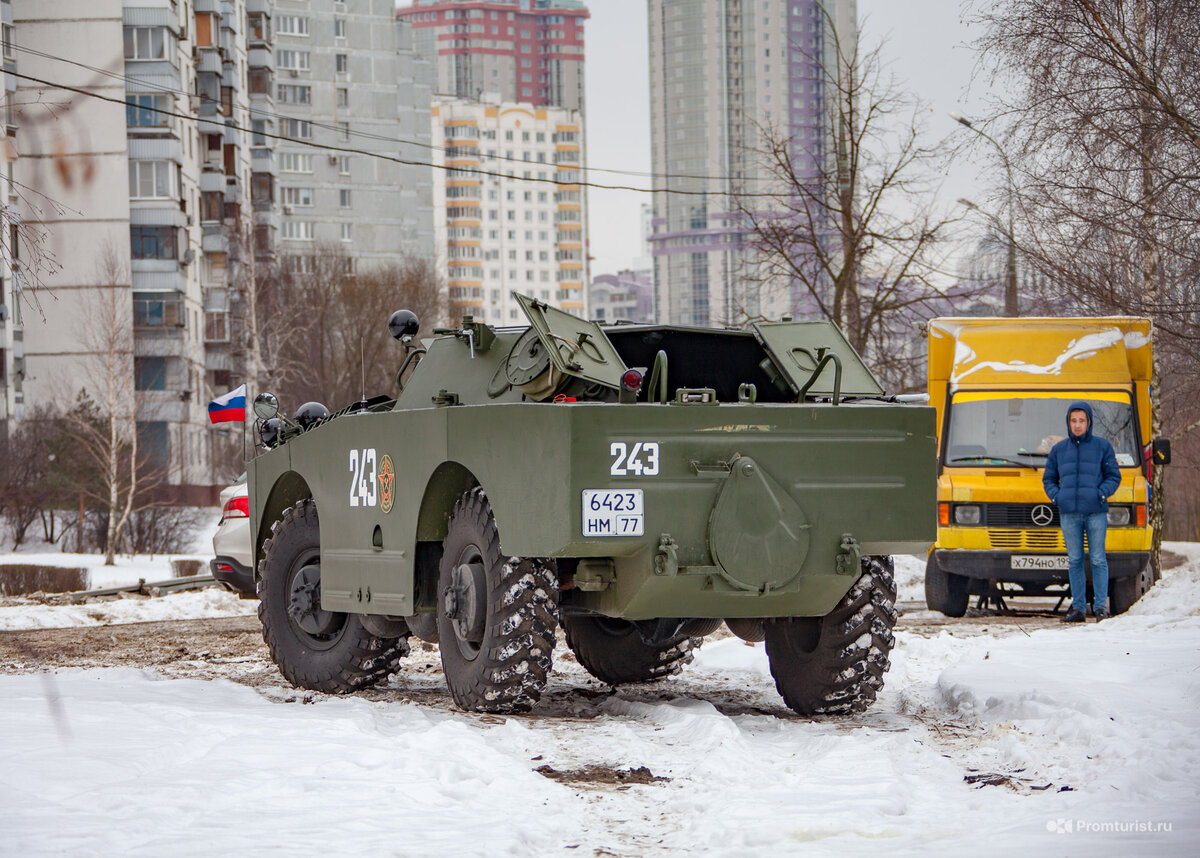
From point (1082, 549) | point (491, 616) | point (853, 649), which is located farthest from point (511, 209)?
point (491, 616)

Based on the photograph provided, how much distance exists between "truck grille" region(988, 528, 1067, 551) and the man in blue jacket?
1.32m

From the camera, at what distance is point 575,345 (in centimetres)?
796

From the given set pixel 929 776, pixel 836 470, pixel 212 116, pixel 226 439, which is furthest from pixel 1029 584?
pixel 212 116

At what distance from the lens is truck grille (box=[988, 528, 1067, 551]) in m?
A: 15.1

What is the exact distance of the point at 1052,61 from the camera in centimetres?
1797

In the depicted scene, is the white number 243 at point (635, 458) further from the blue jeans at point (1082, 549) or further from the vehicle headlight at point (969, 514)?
the vehicle headlight at point (969, 514)

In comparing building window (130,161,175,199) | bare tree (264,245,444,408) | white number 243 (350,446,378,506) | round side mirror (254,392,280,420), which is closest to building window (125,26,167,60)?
building window (130,161,175,199)

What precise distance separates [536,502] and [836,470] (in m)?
1.41

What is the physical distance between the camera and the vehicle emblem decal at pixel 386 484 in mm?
8648

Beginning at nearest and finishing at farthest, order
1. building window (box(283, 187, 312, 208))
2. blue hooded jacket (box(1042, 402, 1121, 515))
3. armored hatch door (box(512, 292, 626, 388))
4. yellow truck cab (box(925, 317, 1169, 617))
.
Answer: armored hatch door (box(512, 292, 626, 388))
blue hooded jacket (box(1042, 402, 1121, 515))
yellow truck cab (box(925, 317, 1169, 617))
building window (box(283, 187, 312, 208))

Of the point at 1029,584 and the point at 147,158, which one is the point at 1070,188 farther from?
the point at 147,158

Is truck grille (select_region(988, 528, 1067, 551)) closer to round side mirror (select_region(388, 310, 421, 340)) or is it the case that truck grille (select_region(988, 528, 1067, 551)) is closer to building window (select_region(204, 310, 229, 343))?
round side mirror (select_region(388, 310, 421, 340))

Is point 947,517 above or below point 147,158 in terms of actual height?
below

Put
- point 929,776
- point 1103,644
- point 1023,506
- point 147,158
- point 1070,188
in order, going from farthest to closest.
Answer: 1. point 147,158
2. point 1070,188
3. point 1023,506
4. point 1103,644
5. point 929,776
